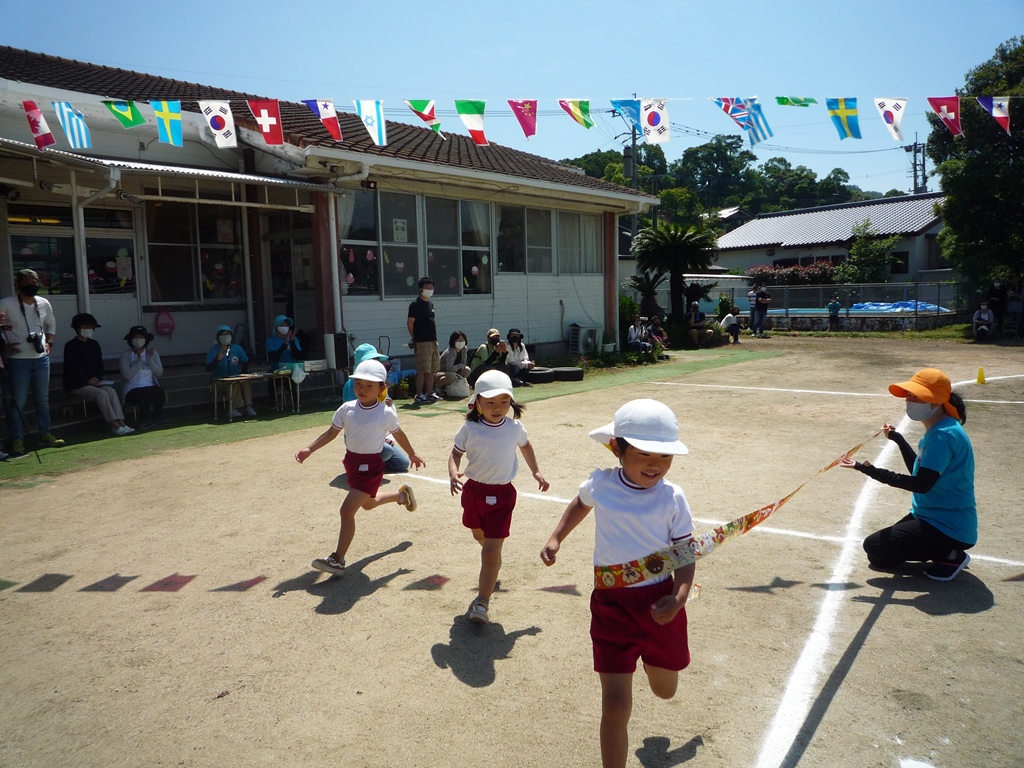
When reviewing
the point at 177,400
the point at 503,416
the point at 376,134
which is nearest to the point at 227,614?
the point at 503,416

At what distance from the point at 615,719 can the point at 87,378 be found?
31.0 ft

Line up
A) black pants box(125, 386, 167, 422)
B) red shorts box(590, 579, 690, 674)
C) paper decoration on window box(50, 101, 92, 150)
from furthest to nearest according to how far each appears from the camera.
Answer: black pants box(125, 386, 167, 422) < paper decoration on window box(50, 101, 92, 150) < red shorts box(590, 579, 690, 674)

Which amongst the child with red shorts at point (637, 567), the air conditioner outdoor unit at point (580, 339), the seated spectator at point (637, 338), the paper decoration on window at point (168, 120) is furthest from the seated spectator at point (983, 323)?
the child with red shorts at point (637, 567)

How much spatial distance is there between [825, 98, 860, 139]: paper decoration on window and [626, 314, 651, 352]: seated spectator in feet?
29.0

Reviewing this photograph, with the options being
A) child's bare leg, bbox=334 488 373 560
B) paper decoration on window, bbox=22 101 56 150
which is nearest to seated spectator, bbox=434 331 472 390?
paper decoration on window, bbox=22 101 56 150

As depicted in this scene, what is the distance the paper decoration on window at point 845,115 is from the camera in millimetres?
11125

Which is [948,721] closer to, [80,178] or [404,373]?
[404,373]

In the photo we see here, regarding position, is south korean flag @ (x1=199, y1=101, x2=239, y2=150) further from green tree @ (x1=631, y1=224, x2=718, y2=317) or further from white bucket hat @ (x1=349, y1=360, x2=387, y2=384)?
green tree @ (x1=631, y1=224, x2=718, y2=317)

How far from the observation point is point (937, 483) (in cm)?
454

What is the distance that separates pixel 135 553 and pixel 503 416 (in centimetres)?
300

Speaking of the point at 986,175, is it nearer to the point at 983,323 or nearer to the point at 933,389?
the point at 983,323

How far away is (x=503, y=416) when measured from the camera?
4.32m

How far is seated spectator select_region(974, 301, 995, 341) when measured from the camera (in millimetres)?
22016

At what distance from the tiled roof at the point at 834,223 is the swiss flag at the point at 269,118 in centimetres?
3191
